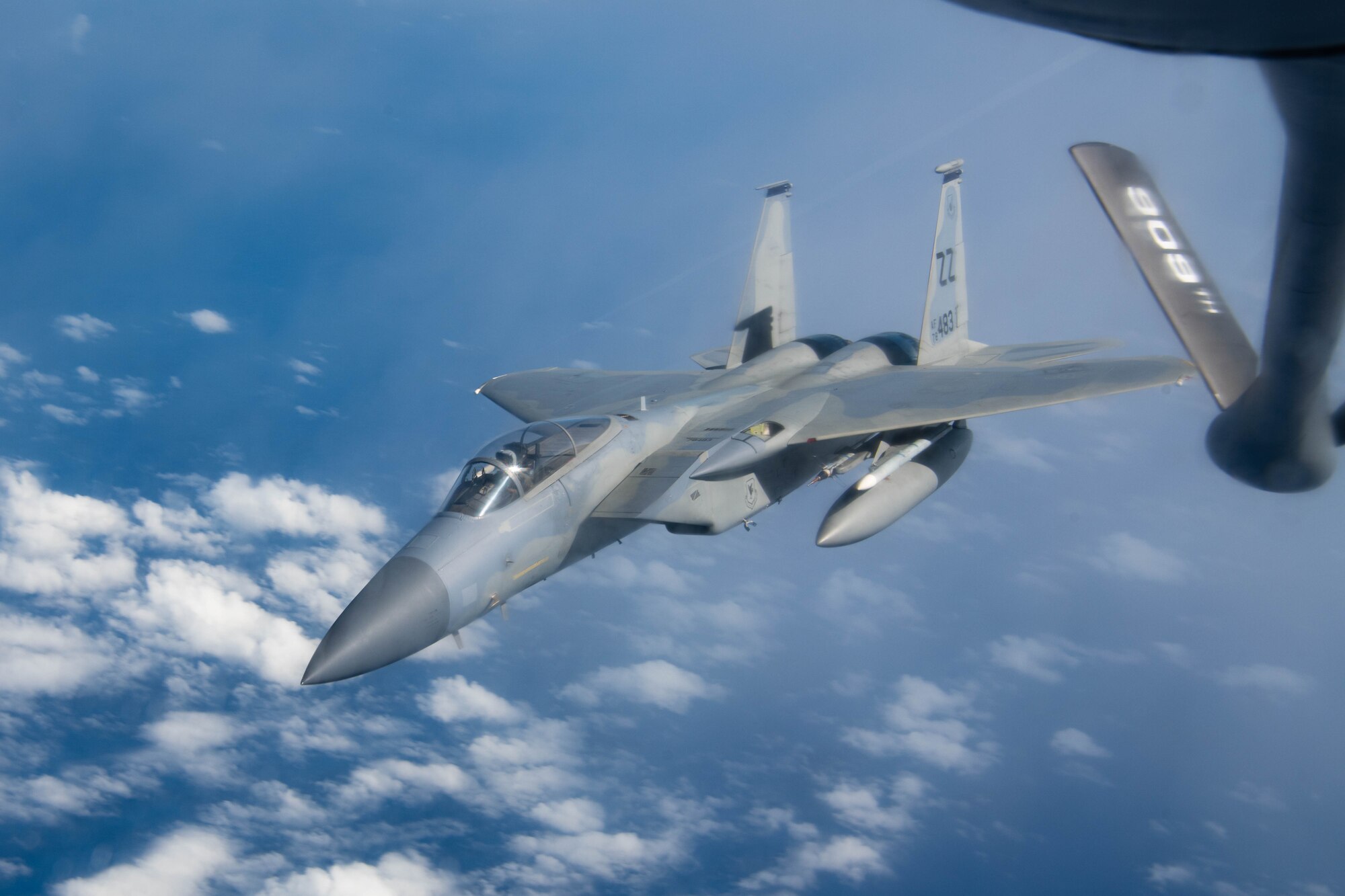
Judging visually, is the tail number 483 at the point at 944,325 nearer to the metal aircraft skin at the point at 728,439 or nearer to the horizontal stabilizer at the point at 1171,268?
the metal aircraft skin at the point at 728,439

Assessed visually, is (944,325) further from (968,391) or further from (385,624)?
(385,624)

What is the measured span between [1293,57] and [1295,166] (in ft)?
3.65

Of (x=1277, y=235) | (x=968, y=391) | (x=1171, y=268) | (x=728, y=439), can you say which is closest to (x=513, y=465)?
(x=728, y=439)

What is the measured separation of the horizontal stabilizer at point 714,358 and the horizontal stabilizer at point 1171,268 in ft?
44.3

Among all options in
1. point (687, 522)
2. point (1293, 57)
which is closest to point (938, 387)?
point (687, 522)

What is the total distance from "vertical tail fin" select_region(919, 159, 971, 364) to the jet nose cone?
10.8 metres

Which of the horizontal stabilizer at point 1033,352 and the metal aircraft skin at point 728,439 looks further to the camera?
the horizontal stabilizer at point 1033,352

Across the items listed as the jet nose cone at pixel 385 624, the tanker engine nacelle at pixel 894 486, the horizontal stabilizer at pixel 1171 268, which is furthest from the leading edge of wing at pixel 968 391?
the horizontal stabilizer at pixel 1171 268

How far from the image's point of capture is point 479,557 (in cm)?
1195

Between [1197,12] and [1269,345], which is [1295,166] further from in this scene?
[1197,12]

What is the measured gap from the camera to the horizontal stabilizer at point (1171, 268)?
17.4 feet

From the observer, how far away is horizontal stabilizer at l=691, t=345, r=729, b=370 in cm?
1967

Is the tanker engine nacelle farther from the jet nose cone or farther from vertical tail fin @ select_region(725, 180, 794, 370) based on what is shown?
the jet nose cone

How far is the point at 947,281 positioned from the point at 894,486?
5624 mm
